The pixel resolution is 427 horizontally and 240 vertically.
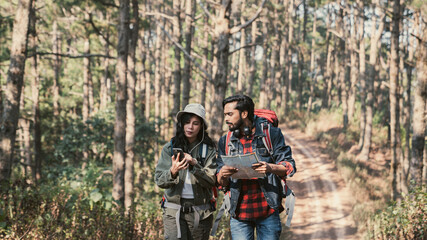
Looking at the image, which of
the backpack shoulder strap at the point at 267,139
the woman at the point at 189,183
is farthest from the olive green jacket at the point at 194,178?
the backpack shoulder strap at the point at 267,139

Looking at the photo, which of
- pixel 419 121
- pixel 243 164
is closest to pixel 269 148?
pixel 243 164

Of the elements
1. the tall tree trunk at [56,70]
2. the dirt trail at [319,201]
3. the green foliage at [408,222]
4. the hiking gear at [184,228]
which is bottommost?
the dirt trail at [319,201]

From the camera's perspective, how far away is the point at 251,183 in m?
3.34

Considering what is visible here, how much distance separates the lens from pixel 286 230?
10.1 meters

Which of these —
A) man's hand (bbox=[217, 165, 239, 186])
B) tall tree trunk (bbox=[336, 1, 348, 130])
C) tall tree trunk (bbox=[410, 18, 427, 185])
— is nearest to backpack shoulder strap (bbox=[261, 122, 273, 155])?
man's hand (bbox=[217, 165, 239, 186])

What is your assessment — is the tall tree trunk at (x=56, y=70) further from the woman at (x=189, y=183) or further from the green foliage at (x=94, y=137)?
the woman at (x=189, y=183)

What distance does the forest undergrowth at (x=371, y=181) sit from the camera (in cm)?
610

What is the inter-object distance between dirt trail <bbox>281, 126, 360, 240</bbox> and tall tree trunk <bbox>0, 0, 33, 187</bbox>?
544 centimetres

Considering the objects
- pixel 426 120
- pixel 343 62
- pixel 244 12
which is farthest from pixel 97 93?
pixel 426 120

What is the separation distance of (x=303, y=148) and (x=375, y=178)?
513 cm

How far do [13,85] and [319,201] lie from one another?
10088mm

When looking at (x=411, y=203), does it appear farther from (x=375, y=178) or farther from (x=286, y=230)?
(x=375, y=178)

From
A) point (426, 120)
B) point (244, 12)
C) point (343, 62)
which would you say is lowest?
point (426, 120)

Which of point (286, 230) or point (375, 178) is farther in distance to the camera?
point (375, 178)
